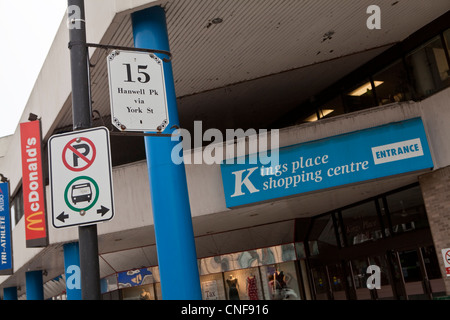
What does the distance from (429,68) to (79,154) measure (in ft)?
37.4

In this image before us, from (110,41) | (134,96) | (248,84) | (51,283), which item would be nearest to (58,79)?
(110,41)

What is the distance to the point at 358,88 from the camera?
54.7 feet

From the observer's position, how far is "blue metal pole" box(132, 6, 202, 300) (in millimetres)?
9391

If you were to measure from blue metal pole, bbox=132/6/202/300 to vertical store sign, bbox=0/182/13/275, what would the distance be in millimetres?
12212

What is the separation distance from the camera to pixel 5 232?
19766mm

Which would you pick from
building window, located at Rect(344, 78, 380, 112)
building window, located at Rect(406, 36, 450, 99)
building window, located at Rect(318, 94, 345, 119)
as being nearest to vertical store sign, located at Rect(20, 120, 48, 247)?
building window, located at Rect(318, 94, 345, 119)

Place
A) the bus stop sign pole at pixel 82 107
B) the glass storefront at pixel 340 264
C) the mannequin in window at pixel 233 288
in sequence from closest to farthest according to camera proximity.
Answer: the bus stop sign pole at pixel 82 107 → the glass storefront at pixel 340 264 → the mannequin in window at pixel 233 288

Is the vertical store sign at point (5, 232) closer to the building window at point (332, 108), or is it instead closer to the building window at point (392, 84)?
the building window at point (332, 108)

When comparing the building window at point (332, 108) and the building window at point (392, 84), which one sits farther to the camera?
the building window at point (332, 108)

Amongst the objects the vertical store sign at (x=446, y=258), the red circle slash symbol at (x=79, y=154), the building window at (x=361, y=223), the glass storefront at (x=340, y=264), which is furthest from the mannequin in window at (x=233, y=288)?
the red circle slash symbol at (x=79, y=154)

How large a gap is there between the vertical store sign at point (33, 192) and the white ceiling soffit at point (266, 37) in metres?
1.25

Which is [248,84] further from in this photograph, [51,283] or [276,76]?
[51,283]

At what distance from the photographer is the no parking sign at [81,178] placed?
4.96m
